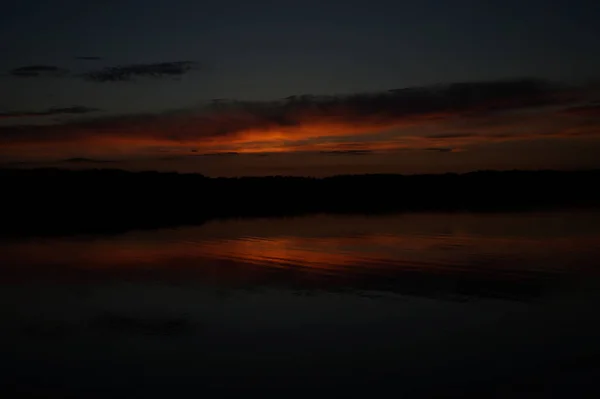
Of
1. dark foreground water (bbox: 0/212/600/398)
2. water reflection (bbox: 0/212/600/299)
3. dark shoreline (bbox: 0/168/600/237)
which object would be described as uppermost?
dark shoreline (bbox: 0/168/600/237)

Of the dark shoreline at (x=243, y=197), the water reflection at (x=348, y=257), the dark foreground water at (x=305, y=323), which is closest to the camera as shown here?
the dark foreground water at (x=305, y=323)

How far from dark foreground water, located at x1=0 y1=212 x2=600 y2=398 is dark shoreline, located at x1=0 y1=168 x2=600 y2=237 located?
617 inches

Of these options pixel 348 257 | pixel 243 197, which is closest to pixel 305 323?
pixel 348 257

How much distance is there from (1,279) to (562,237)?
15153 mm

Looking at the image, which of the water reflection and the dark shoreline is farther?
the dark shoreline

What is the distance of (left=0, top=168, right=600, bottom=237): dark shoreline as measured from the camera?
42.3 m

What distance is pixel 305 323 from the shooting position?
10773 millimetres

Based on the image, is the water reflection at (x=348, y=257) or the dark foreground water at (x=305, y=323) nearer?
the dark foreground water at (x=305, y=323)

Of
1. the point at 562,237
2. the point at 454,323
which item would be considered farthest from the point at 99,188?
the point at 454,323

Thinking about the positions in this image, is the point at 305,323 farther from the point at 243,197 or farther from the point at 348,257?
the point at 243,197

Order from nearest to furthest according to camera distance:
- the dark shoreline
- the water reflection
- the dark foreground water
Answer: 1. the dark foreground water
2. the water reflection
3. the dark shoreline

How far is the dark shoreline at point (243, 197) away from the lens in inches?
1666

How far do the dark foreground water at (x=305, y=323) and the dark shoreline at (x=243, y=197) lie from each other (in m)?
15.7

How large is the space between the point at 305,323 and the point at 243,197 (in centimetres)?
5511
